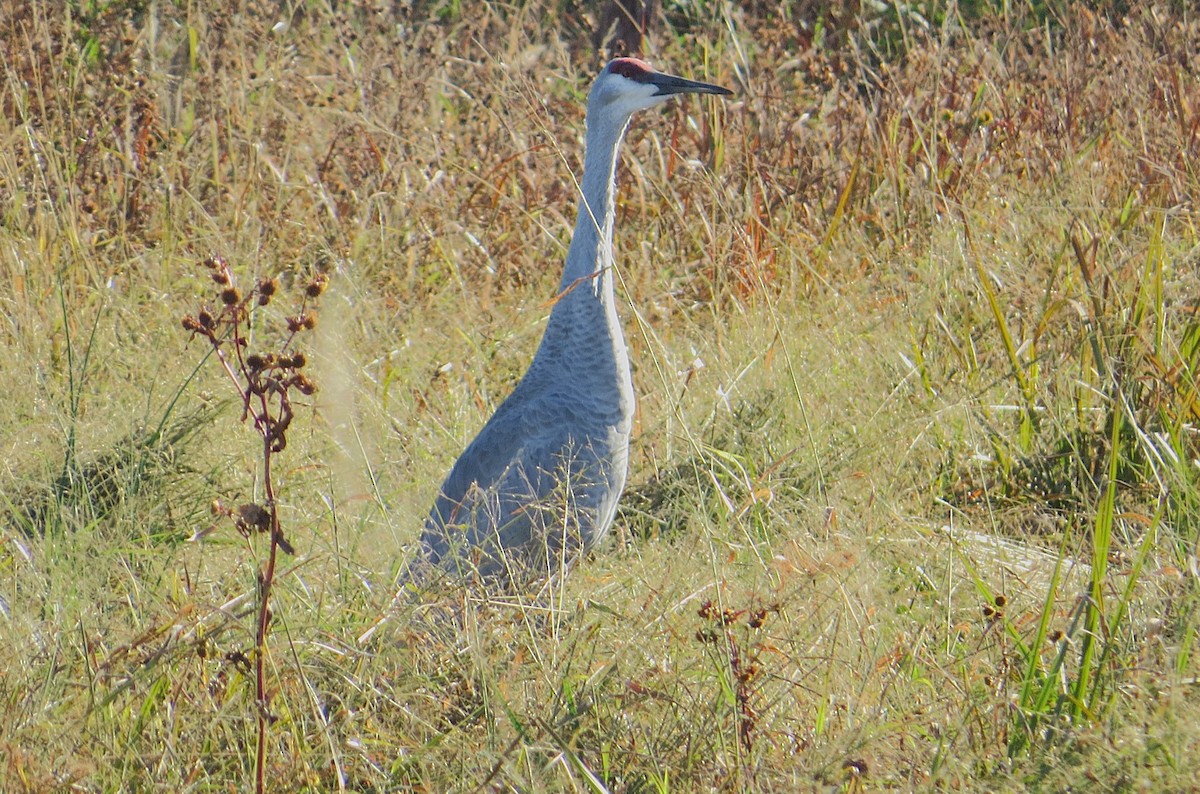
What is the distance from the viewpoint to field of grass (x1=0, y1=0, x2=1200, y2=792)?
2.24 metres

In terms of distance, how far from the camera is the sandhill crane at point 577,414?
3.11m

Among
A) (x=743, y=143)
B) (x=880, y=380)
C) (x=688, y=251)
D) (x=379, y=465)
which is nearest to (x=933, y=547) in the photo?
(x=880, y=380)

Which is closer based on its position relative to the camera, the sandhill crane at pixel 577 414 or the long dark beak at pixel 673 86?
the sandhill crane at pixel 577 414

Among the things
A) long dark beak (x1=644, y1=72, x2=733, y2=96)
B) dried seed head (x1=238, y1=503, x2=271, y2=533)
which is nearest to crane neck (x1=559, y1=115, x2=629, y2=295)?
long dark beak (x1=644, y1=72, x2=733, y2=96)

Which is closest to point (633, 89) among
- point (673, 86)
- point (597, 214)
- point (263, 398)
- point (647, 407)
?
point (673, 86)

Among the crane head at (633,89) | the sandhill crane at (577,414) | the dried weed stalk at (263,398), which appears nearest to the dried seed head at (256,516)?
the dried weed stalk at (263,398)

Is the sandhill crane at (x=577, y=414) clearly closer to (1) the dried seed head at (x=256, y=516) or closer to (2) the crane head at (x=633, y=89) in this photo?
(2) the crane head at (x=633, y=89)

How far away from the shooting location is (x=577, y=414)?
3311 millimetres

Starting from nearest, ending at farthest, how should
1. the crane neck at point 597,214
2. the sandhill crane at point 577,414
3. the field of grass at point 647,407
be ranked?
1. the field of grass at point 647,407
2. the sandhill crane at point 577,414
3. the crane neck at point 597,214

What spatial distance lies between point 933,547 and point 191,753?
1.61m

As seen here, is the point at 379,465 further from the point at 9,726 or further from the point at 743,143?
the point at 743,143

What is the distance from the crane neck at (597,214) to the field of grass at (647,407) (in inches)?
8.4

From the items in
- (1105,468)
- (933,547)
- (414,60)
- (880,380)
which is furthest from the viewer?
(414,60)

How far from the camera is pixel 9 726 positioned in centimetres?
220
